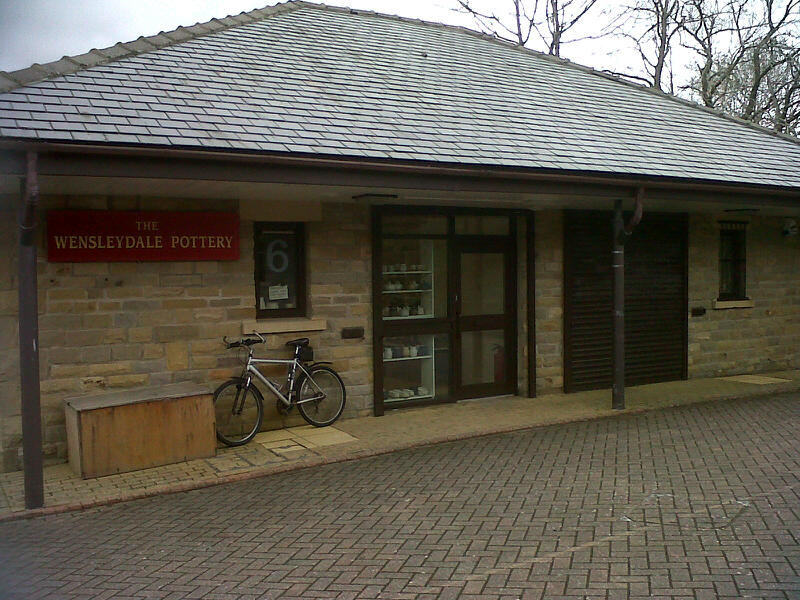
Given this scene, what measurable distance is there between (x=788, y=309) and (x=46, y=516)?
479 inches

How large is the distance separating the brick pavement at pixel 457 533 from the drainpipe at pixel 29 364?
0.36 metres

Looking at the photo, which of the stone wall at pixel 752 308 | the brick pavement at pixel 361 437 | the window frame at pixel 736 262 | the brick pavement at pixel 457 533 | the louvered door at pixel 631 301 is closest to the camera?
the brick pavement at pixel 457 533

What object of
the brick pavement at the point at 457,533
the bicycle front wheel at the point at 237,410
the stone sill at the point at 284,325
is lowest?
the brick pavement at the point at 457,533

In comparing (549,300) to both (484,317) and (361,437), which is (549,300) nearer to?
(484,317)

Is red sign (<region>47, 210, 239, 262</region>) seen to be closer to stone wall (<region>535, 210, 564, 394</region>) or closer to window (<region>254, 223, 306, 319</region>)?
window (<region>254, 223, 306, 319</region>)

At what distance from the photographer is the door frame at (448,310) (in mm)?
9352

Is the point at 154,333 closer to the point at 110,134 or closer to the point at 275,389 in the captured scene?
the point at 275,389

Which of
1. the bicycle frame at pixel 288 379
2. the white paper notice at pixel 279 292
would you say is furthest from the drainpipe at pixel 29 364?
the white paper notice at pixel 279 292

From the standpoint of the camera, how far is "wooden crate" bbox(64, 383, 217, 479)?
6.82 meters

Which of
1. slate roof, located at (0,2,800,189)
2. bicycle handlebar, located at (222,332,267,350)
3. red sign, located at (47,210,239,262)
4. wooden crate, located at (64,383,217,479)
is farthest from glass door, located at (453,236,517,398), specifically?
wooden crate, located at (64,383,217,479)

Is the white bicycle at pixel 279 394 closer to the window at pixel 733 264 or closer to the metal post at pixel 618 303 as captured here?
the metal post at pixel 618 303

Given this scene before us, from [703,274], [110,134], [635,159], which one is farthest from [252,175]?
[703,274]

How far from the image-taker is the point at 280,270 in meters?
8.98

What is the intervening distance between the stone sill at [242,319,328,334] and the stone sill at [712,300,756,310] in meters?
6.85
